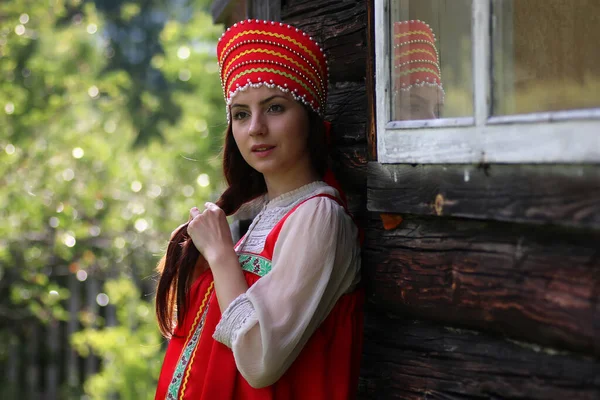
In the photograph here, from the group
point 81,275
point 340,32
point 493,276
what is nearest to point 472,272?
point 493,276

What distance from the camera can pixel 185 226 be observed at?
2371mm

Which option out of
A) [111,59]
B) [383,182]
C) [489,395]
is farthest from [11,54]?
[111,59]

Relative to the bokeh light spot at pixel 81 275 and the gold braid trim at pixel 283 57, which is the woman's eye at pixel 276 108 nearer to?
the gold braid trim at pixel 283 57

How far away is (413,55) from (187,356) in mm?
1039

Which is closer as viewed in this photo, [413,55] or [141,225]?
[413,55]

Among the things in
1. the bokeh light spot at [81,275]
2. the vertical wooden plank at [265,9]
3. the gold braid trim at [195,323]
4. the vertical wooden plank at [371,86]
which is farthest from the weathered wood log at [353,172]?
the bokeh light spot at [81,275]

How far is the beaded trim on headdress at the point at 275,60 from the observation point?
6.88ft

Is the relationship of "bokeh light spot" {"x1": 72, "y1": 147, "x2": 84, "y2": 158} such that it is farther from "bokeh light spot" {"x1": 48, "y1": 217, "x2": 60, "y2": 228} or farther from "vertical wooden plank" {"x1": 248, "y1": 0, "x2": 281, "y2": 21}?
"vertical wooden plank" {"x1": 248, "y1": 0, "x2": 281, "y2": 21}

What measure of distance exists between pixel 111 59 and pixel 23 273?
9188 mm

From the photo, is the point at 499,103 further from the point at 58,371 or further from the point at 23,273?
the point at 58,371

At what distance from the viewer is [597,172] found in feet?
4.33

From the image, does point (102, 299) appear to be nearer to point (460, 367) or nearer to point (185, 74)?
point (185, 74)

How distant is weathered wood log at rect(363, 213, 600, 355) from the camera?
1.38 meters

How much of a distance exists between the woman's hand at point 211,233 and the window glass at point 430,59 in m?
0.60
